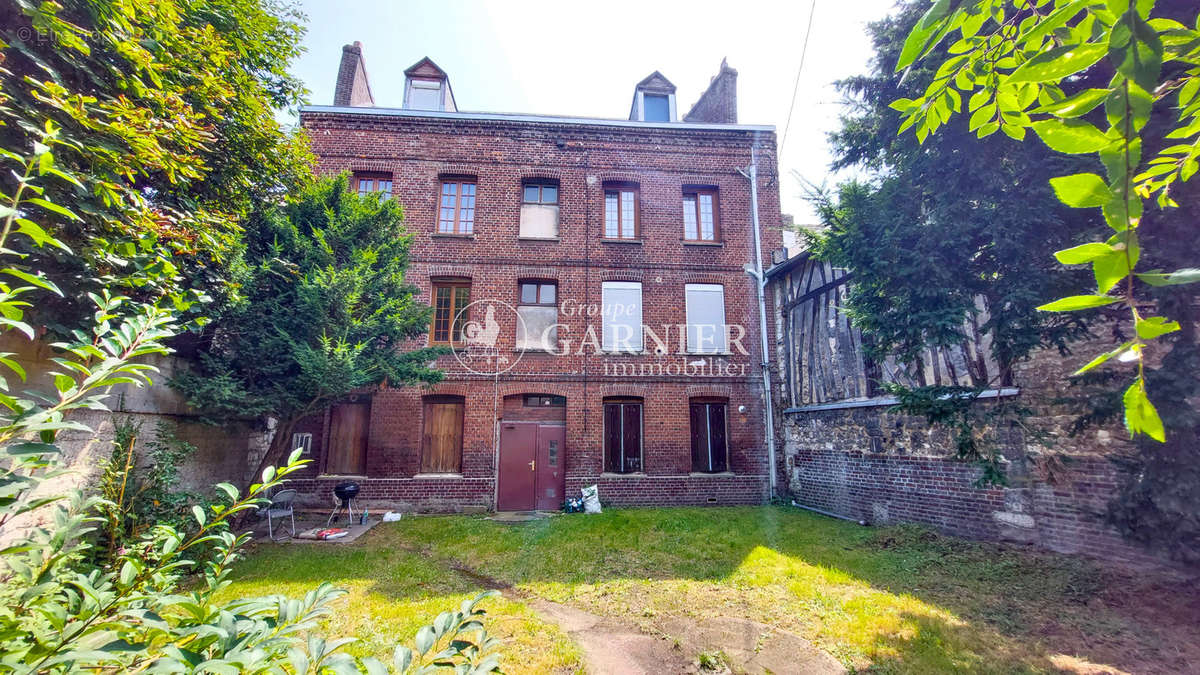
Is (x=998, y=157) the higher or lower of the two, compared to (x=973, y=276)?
higher

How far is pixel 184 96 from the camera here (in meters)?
4.88

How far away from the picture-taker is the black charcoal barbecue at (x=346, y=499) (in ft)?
27.8

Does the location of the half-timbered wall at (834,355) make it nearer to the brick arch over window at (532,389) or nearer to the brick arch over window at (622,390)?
the brick arch over window at (622,390)

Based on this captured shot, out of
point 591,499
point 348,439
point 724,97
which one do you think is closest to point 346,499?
point 348,439

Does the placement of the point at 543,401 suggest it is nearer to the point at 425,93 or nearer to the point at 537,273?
the point at 537,273

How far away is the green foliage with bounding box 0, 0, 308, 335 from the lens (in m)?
3.36

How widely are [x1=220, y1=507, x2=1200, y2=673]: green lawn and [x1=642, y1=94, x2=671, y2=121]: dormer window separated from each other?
10244 mm

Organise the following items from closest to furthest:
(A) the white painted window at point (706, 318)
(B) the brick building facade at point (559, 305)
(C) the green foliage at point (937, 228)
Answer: (C) the green foliage at point (937, 228) < (B) the brick building facade at point (559, 305) < (A) the white painted window at point (706, 318)

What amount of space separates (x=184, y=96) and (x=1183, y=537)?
10.00 m

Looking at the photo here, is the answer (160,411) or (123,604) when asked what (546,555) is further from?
(123,604)

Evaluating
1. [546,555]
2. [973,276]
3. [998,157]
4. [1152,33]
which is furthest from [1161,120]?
[546,555]

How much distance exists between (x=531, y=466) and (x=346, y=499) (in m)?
3.58

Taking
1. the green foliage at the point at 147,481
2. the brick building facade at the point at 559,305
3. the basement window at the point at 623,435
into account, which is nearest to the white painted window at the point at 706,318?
the brick building facade at the point at 559,305

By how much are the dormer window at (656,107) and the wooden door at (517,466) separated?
8717 mm
